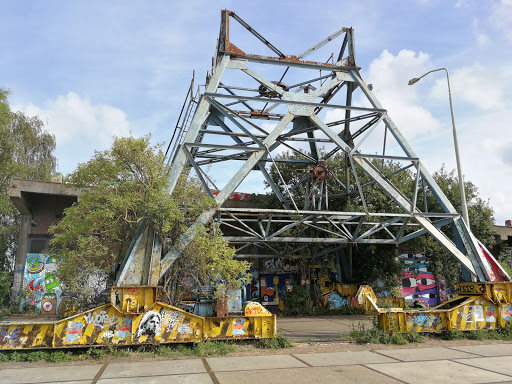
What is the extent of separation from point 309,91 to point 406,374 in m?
10.8

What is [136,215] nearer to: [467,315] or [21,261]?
[467,315]

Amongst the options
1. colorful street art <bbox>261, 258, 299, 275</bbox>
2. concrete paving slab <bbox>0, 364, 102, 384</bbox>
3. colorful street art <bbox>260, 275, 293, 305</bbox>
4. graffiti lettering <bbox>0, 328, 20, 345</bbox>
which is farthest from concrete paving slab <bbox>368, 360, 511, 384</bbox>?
colorful street art <bbox>261, 258, 299, 275</bbox>

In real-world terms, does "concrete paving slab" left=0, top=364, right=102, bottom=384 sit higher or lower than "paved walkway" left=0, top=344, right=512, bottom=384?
higher

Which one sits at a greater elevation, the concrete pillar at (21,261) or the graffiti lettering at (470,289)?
the concrete pillar at (21,261)

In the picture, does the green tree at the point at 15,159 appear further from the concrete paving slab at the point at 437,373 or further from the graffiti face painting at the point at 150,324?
the concrete paving slab at the point at 437,373

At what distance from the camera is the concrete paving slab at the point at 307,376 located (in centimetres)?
661

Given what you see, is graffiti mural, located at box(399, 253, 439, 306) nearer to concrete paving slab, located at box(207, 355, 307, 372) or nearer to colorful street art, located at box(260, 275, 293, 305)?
colorful street art, located at box(260, 275, 293, 305)

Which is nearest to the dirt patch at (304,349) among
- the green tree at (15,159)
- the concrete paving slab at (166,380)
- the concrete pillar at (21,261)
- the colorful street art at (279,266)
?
the concrete paving slab at (166,380)

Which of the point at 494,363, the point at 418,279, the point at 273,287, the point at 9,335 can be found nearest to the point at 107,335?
the point at 9,335

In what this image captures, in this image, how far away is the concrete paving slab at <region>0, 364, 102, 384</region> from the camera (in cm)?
671

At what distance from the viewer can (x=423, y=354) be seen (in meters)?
9.12

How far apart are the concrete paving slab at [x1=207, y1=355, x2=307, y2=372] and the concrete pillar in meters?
15.2

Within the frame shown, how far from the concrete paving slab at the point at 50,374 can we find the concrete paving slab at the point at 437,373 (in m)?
5.75

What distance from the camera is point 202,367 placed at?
301 inches
